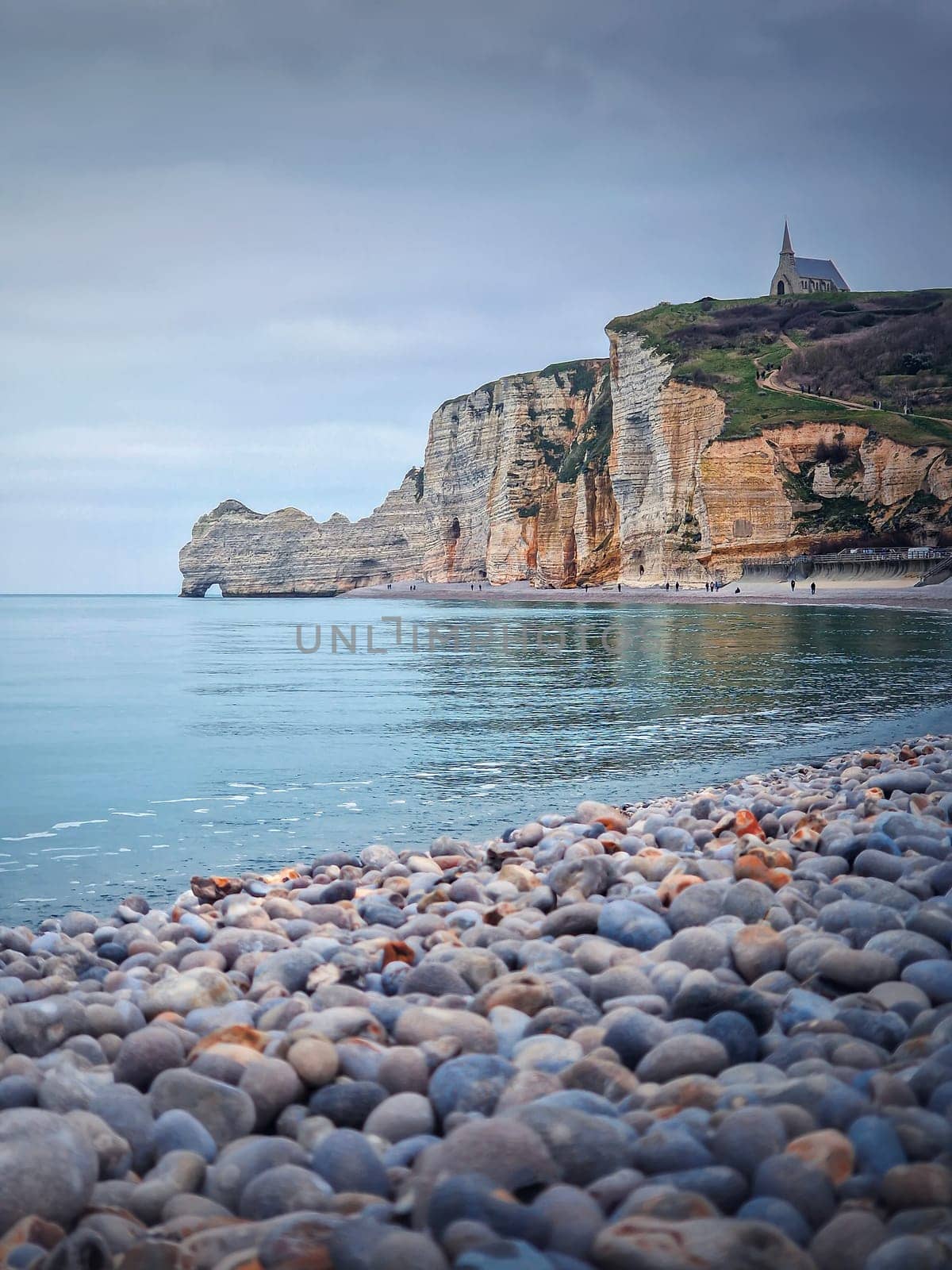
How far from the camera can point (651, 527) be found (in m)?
65.4

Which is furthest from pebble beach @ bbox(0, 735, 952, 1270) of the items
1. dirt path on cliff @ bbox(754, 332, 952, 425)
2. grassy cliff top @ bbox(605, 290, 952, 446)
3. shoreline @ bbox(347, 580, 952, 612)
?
dirt path on cliff @ bbox(754, 332, 952, 425)

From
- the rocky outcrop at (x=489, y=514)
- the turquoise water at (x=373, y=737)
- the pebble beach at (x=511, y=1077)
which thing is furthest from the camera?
the rocky outcrop at (x=489, y=514)

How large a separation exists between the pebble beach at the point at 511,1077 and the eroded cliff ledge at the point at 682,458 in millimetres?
55429

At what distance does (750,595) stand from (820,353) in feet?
79.0

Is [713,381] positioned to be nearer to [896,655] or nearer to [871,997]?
[896,655]

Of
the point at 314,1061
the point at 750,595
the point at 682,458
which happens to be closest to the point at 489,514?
the point at 682,458

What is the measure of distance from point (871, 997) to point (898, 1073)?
487 millimetres

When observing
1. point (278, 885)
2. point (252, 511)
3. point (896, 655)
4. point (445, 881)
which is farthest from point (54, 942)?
point (252, 511)

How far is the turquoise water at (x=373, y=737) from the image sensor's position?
665cm

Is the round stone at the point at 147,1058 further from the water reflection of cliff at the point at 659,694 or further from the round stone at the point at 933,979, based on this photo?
the water reflection of cliff at the point at 659,694

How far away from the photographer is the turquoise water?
6648 millimetres

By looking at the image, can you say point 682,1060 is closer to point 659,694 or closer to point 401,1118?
point 401,1118

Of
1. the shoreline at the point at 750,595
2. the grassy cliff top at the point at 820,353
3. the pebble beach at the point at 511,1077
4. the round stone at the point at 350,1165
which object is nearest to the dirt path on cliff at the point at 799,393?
the grassy cliff top at the point at 820,353

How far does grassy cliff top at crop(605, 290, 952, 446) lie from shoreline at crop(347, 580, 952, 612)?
31.5 feet
